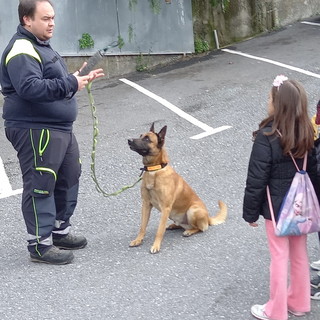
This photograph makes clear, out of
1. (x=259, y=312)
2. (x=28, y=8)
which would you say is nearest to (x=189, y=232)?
(x=259, y=312)

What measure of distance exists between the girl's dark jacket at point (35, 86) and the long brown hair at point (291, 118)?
1.62 m

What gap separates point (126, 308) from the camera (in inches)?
198

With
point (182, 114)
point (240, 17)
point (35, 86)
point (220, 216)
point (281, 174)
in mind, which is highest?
point (35, 86)

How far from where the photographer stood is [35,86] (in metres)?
5.24

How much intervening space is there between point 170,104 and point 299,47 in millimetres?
3997

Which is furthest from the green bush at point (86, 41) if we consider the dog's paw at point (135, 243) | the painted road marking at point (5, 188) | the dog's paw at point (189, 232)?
the dog's paw at point (135, 243)

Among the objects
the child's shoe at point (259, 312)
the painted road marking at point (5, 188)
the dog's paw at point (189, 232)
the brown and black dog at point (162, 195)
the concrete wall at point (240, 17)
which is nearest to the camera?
the child's shoe at point (259, 312)

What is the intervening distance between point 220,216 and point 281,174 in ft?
6.20

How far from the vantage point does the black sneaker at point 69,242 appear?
19.8 feet

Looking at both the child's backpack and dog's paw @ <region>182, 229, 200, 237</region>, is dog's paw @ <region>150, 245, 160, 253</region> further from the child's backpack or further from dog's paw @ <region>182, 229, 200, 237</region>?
the child's backpack

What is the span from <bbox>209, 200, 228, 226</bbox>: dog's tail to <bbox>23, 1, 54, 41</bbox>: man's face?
7.06 feet

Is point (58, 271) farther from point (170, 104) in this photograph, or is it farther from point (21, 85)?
point (170, 104)

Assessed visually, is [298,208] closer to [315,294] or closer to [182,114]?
[315,294]

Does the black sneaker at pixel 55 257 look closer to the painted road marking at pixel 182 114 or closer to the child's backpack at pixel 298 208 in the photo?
the child's backpack at pixel 298 208
